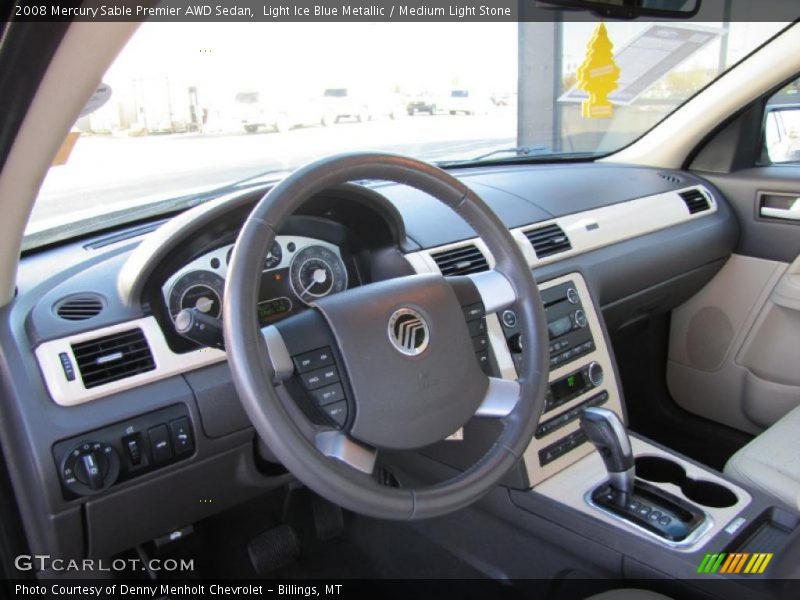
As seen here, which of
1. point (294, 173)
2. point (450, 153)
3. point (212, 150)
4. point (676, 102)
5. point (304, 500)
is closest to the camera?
point (294, 173)

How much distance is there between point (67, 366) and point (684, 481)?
158 centimetres

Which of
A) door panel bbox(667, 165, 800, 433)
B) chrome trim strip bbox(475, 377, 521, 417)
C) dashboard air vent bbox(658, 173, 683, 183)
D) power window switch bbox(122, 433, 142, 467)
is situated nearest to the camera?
→ chrome trim strip bbox(475, 377, 521, 417)

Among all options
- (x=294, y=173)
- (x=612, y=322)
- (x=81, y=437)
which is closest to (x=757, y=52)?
(x=612, y=322)

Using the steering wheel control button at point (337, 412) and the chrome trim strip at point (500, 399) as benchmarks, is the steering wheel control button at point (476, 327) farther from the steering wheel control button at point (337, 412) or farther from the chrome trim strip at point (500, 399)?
the steering wheel control button at point (337, 412)

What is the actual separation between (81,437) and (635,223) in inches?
80.3

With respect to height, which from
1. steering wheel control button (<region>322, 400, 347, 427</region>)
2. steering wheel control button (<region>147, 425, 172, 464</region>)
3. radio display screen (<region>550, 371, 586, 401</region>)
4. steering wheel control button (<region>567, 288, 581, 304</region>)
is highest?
steering wheel control button (<region>322, 400, 347, 427</region>)

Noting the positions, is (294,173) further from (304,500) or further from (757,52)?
(757,52)

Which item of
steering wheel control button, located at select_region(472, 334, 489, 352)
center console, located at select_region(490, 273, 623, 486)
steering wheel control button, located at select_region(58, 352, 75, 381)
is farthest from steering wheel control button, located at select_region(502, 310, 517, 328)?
steering wheel control button, located at select_region(58, 352, 75, 381)

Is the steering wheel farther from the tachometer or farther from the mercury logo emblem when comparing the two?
the tachometer

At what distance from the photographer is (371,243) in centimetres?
179

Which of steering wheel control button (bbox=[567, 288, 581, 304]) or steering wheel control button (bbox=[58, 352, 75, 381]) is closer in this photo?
steering wheel control button (bbox=[58, 352, 75, 381])

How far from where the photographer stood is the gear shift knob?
5.55 feet

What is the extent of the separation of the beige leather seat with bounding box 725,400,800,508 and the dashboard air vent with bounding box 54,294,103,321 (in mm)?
1753

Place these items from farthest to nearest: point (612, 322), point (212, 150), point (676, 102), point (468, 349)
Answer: point (676, 102) → point (612, 322) → point (212, 150) → point (468, 349)
